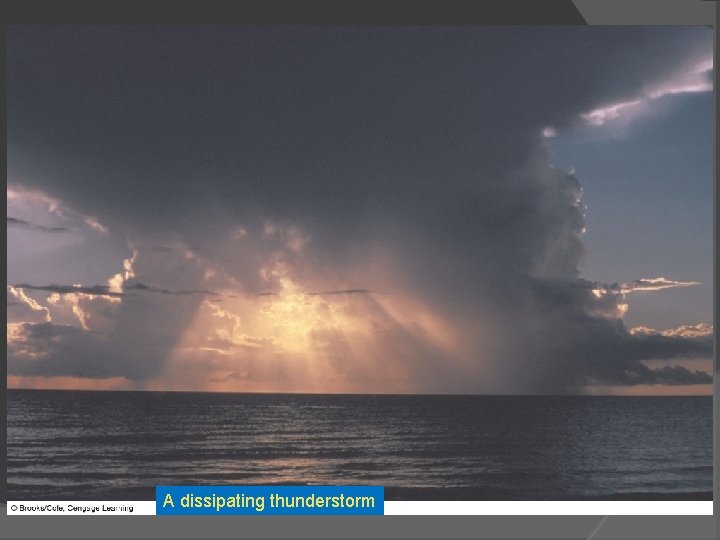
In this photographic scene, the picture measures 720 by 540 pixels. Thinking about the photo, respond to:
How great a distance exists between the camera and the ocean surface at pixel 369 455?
2427 cm

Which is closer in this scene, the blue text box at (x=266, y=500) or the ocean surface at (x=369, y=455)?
the blue text box at (x=266, y=500)

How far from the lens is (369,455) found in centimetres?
3369

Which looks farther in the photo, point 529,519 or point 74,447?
point 74,447

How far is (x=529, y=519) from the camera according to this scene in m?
14.3

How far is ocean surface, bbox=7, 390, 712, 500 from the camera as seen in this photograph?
24266 millimetres

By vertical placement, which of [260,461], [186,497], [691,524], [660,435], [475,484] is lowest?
[691,524]

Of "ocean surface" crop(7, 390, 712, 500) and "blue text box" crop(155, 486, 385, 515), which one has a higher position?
"ocean surface" crop(7, 390, 712, 500)

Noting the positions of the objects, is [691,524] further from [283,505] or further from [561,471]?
[561,471]

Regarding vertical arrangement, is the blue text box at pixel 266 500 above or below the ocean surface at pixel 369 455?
below

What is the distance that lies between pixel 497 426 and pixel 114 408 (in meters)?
34.9

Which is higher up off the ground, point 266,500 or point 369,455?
point 369,455

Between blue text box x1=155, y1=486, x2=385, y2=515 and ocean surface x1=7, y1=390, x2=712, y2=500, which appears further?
ocean surface x1=7, y1=390, x2=712, y2=500

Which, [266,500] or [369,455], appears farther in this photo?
[369,455]

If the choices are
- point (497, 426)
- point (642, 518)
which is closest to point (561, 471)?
point (642, 518)
